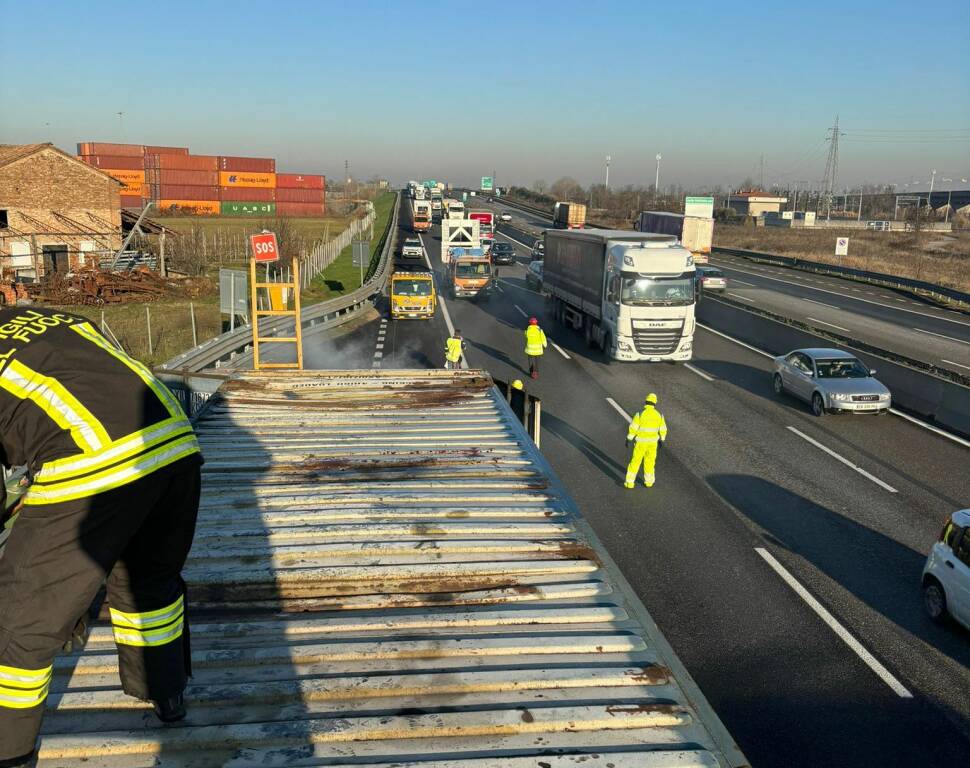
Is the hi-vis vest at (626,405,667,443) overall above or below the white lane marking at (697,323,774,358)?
above

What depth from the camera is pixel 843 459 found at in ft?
51.1

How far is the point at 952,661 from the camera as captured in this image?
848 cm

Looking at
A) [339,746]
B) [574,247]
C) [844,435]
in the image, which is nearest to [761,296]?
[574,247]

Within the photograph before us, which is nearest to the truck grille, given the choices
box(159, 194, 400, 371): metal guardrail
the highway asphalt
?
the highway asphalt

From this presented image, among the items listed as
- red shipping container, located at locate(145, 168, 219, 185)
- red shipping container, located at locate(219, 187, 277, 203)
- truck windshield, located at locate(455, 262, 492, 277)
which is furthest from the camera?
red shipping container, located at locate(219, 187, 277, 203)

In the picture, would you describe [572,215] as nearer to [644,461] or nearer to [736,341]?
[736,341]

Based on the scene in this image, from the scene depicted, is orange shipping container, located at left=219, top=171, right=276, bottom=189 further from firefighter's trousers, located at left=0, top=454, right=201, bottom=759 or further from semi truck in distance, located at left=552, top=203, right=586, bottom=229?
firefighter's trousers, located at left=0, top=454, right=201, bottom=759

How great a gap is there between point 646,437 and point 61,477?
1118cm

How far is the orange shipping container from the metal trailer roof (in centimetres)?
9717

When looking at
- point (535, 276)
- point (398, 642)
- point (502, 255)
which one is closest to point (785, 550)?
point (398, 642)

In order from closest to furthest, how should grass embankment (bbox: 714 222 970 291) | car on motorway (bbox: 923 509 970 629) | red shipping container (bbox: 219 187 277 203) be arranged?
1. car on motorway (bbox: 923 509 970 629)
2. grass embankment (bbox: 714 222 970 291)
3. red shipping container (bbox: 219 187 277 203)

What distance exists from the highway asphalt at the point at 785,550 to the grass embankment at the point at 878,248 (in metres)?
32.8

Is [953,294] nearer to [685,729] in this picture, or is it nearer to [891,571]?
[891,571]

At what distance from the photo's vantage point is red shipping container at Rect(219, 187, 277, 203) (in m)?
96.5
